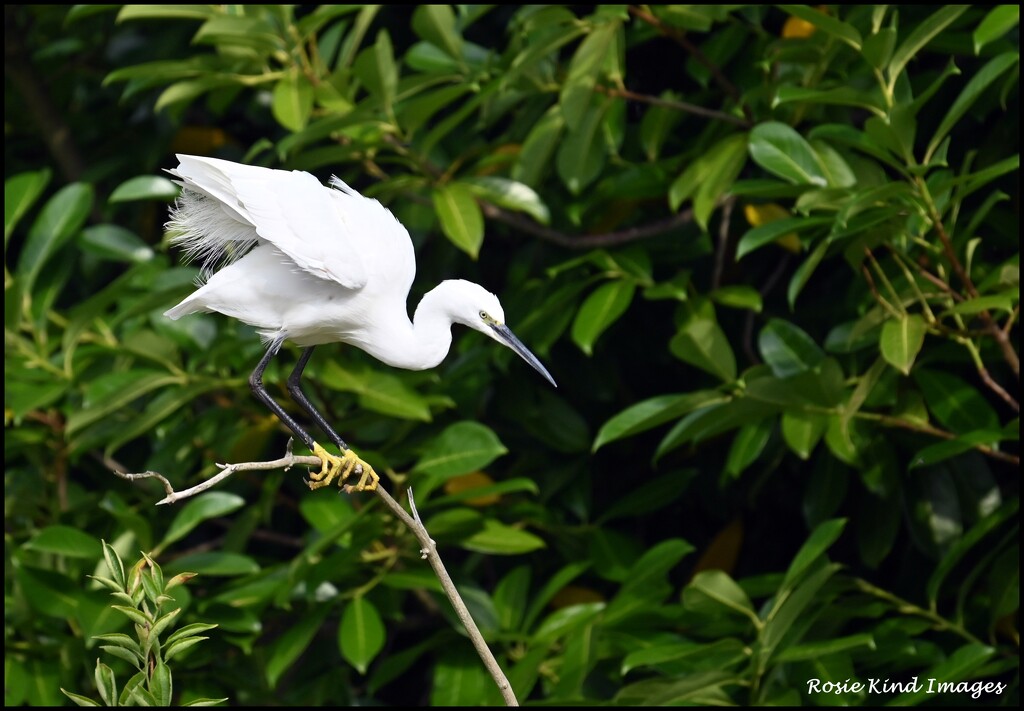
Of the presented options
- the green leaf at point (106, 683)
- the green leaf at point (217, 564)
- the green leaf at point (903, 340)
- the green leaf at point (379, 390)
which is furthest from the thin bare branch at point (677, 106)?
the green leaf at point (106, 683)

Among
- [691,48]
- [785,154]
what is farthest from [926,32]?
[691,48]

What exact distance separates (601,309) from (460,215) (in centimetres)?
38

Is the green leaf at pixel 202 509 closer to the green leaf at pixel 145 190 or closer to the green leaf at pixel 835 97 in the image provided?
the green leaf at pixel 145 190

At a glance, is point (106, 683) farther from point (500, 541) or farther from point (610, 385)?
point (610, 385)

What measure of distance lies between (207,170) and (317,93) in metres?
1.17

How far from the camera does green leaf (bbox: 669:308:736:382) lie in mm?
2449

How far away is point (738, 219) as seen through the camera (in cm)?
308

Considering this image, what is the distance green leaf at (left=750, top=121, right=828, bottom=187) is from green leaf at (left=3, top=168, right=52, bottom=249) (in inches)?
73.7

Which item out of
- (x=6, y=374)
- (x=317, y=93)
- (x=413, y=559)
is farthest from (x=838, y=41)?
(x=6, y=374)

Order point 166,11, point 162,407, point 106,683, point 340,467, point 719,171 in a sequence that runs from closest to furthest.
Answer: point 106,683, point 340,467, point 719,171, point 162,407, point 166,11

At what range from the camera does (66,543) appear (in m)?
2.71

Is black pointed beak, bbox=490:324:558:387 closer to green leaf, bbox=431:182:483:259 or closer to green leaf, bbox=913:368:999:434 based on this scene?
green leaf, bbox=431:182:483:259

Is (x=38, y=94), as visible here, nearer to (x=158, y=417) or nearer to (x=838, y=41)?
(x=158, y=417)

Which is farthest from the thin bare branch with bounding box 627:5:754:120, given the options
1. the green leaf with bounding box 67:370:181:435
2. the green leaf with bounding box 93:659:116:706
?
the green leaf with bounding box 93:659:116:706
